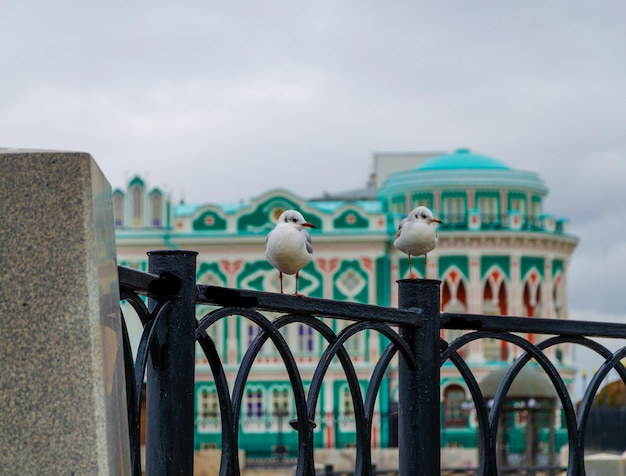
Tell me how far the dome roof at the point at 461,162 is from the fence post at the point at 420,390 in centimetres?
4903

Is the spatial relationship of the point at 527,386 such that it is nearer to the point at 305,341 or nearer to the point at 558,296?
the point at 305,341

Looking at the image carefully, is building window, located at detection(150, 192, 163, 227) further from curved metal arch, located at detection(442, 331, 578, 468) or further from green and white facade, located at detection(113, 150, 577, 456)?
curved metal arch, located at detection(442, 331, 578, 468)

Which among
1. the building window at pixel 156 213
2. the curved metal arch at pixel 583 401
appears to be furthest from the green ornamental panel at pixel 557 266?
the curved metal arch at pixel 583 401

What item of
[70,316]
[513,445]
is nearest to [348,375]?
[70,316]

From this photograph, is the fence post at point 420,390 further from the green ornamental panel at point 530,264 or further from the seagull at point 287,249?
the green ornamental panel at point 530,264

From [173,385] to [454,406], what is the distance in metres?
48.4

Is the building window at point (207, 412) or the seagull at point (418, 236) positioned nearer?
the seagull at point (418, 236)

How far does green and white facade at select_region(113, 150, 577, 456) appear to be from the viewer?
51906mm

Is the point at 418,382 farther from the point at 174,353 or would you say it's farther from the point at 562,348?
the point at 562,348

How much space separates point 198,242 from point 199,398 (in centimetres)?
546

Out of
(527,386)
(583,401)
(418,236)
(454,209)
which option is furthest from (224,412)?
(454,209)

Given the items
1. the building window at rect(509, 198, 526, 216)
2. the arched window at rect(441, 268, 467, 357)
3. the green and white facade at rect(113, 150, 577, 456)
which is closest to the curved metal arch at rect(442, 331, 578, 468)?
the green and white facade at rect(113, 150, 577, 456)

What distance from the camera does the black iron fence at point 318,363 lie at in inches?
143

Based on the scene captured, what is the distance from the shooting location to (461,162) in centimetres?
5369
